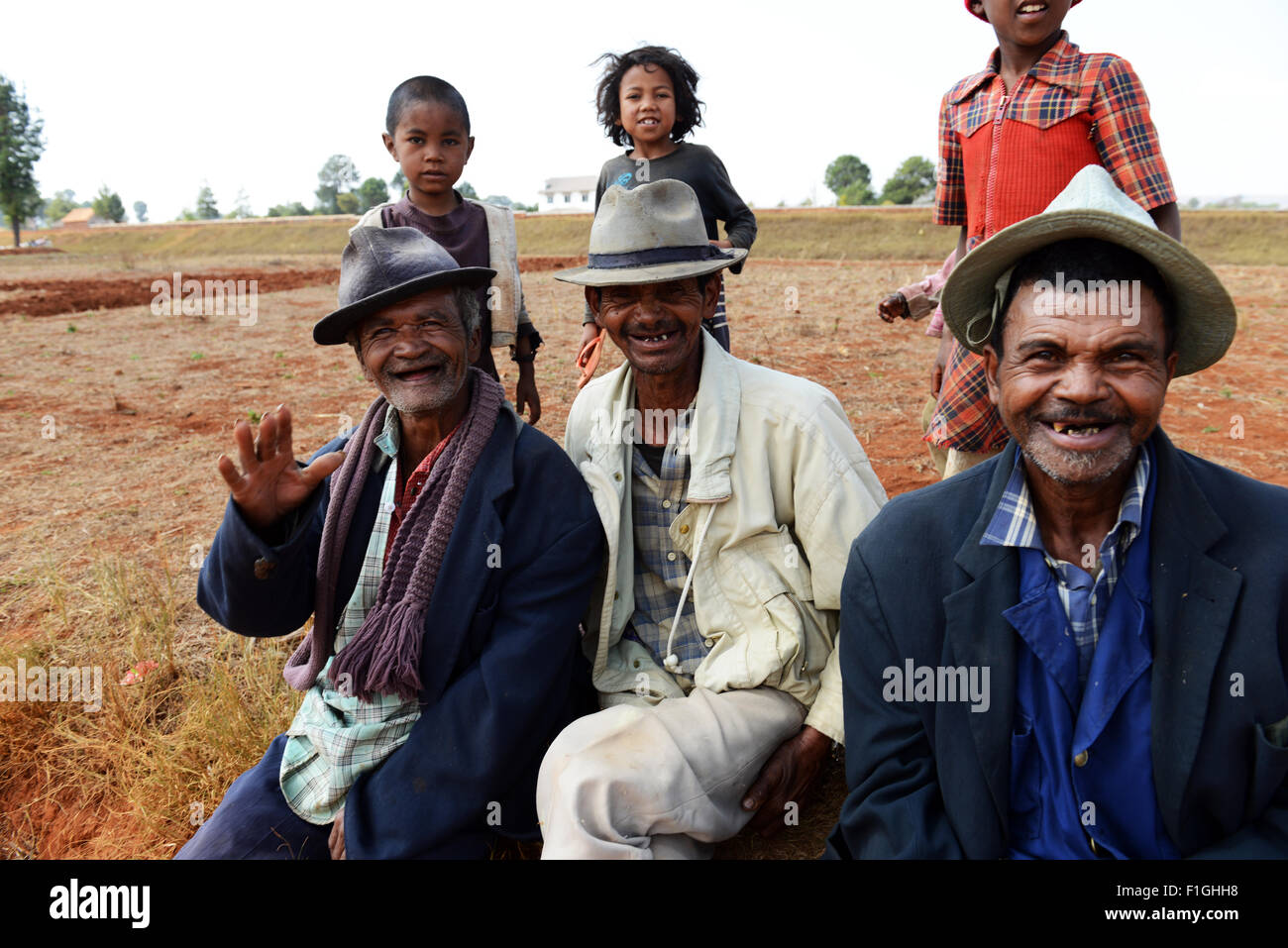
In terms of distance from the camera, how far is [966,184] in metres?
3.25

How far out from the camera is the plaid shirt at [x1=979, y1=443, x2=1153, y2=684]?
6.21 ft

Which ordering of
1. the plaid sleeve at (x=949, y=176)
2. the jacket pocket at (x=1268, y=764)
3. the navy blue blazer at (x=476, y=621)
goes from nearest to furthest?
the jacket pocket at (x=1268, y=764) < the navy blue blazer at (x=476, y=621) < the plaid sleeve at (x=949, y=176)

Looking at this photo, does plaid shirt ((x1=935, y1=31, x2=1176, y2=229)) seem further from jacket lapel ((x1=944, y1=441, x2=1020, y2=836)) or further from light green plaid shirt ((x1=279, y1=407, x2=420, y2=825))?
light green plaid shirt ((x1=279, y1=407, x2=420, y2=825))

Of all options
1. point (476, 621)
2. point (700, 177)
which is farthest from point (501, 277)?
point (476, 621)

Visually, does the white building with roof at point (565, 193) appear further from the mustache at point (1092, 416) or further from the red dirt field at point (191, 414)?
the mustache at point (1092, 416)

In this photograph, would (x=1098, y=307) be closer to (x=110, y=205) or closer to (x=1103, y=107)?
(x=1103, y=107)

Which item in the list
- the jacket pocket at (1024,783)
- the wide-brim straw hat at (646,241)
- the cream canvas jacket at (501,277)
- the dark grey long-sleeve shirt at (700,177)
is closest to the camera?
the jacket pocket at (1024,783)

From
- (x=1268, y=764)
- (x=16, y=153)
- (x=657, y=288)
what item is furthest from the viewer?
(x=16, y=153)

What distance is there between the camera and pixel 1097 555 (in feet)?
6.38

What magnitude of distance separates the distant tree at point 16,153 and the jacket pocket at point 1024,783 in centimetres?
6322

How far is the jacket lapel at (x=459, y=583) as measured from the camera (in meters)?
2.44

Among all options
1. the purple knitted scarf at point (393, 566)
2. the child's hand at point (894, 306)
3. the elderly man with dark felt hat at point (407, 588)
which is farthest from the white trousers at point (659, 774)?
the child's hand at point (894, 306)

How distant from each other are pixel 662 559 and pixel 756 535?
32cm
